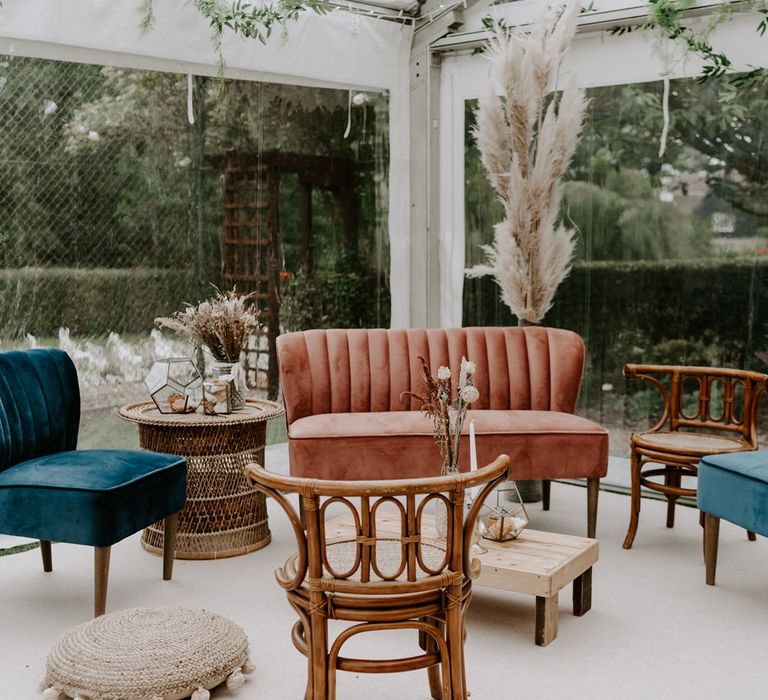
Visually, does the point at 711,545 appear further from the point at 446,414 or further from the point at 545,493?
the point at 446,414

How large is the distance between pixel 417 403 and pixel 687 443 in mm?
1333

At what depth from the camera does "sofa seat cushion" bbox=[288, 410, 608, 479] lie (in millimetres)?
4270

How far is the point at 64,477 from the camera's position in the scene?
11.3ft

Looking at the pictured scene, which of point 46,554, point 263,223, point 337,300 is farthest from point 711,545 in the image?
point 263,223

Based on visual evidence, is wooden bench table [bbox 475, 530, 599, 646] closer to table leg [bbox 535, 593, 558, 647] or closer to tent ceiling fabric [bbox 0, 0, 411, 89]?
table leg [bbox 535, 593, 558, 647]

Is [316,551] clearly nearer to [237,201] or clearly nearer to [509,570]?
[509,570]

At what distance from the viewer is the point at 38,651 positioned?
320 cm

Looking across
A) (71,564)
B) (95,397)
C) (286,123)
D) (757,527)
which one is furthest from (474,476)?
(286,123)

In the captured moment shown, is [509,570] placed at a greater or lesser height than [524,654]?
greater

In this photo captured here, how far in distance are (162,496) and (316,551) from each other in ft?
4.90

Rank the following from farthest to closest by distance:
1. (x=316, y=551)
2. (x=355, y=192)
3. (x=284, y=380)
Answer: (x=355, y=192), (x=284, y=380), (x=316, y=551)

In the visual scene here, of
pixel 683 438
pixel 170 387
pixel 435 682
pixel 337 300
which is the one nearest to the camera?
pixel 435 682

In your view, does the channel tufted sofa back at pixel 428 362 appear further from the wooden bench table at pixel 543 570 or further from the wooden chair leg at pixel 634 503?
the wooden bench table at pixel 543 570

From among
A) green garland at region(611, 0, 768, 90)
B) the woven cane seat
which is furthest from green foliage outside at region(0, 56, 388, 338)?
the woven cane seat
